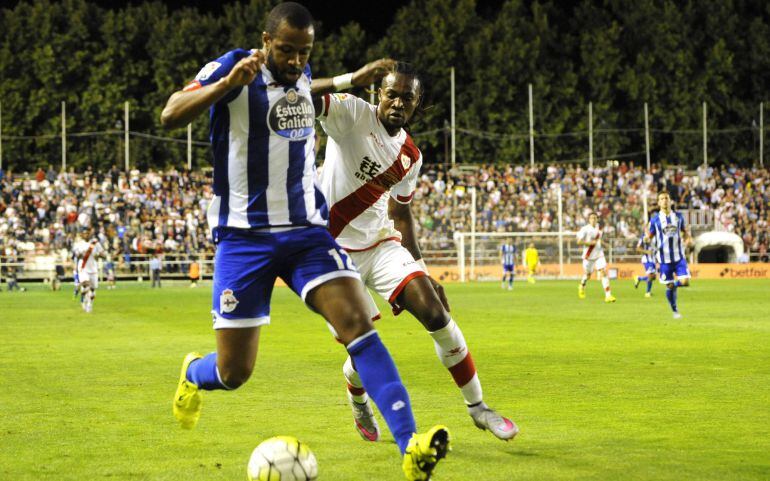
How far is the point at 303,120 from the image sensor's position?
6758 mm

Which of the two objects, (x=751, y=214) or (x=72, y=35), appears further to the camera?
(x=72, y=35)

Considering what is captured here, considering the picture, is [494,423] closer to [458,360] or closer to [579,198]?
[458,360]

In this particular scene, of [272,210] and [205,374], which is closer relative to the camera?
[272,210]

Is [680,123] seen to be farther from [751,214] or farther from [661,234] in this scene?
[661,234]

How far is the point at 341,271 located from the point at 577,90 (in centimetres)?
7037

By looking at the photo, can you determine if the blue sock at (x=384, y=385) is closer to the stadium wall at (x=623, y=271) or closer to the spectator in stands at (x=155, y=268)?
the spectator in stands at (x=155, y=268)

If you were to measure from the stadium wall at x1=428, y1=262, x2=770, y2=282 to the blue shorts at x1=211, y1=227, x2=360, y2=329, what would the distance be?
42944 millimetres

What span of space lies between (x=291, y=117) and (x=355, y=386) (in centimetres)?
260

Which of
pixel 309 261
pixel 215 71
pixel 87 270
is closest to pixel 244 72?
pixel 215 71

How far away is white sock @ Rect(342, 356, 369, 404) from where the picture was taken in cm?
836

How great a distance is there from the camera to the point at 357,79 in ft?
25.4

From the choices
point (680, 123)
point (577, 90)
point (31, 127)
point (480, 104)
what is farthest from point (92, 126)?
point (680, 123)

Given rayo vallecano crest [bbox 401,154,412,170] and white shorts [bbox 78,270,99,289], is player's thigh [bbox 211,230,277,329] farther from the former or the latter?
white shorts [bbox 78,270,99,289]

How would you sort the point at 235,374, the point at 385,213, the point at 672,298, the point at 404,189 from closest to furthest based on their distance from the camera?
the point at 235,374 → the point at 385,213 → the point at 404,189 → the point at 672,298
